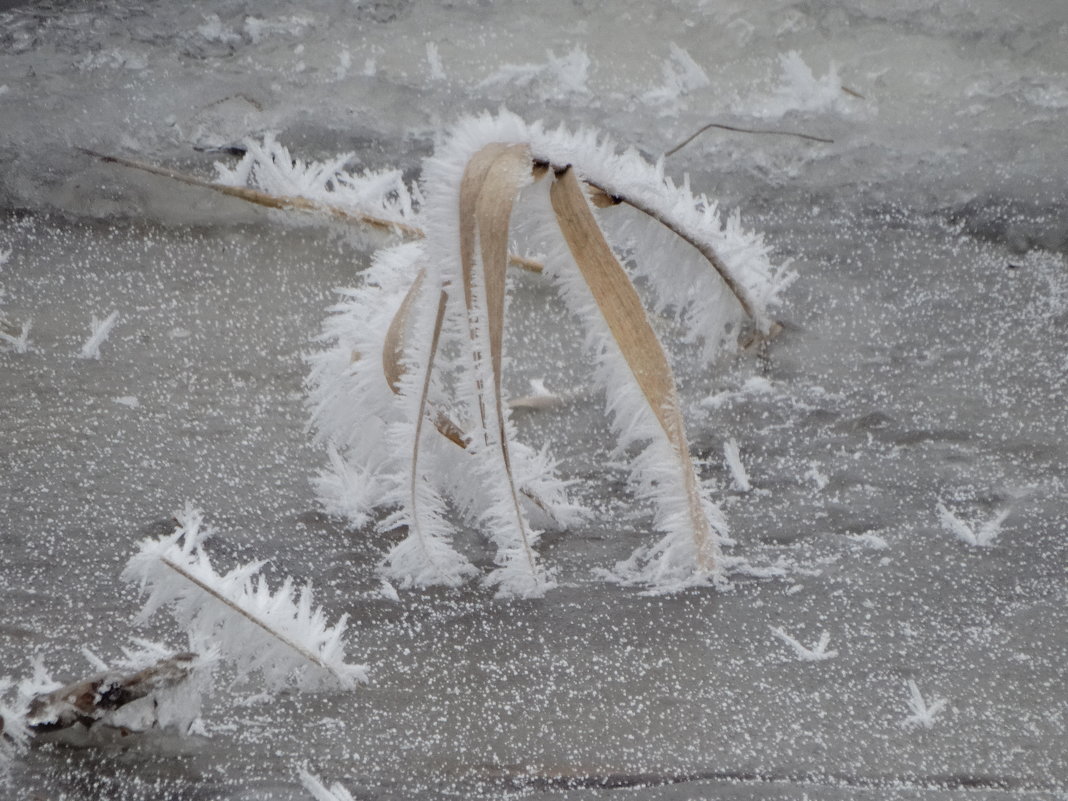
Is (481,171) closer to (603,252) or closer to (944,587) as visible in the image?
(603,252)

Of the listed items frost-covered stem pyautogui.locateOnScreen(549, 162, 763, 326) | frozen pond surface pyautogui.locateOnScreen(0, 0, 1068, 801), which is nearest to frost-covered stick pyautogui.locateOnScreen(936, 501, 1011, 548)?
frozen pond surface pyautogui.locateOnScreen(0, 0, 1068, 801)

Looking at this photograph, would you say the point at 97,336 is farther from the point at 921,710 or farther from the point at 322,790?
the point at 921,710

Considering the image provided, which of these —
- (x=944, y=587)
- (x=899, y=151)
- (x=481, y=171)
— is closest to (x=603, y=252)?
(x=481, y=171)

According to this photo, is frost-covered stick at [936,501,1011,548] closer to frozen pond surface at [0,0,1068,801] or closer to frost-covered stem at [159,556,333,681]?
frozen pond surface at [0,0,1068,801]

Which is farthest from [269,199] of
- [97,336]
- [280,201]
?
[97,336]

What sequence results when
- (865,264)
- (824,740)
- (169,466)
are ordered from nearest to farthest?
(824,740) → (169,466) → (865,264)

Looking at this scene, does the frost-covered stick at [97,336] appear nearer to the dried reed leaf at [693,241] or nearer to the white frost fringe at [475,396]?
the white frost fringe at [475,396]
